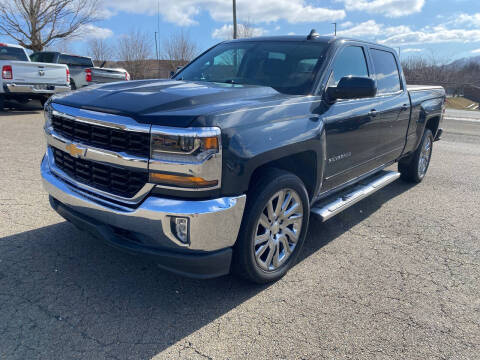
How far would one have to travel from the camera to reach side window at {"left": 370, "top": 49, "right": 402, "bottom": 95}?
14.6ft

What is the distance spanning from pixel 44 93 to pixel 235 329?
10729 millimetres

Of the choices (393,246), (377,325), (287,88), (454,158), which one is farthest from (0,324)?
(454,158)

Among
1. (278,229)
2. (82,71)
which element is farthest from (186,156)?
(82,71)

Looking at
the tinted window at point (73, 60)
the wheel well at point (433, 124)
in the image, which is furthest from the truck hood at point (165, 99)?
the tinted window at point (73, 60)

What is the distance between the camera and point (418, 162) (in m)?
5.80

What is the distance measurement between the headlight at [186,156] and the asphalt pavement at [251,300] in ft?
2.94

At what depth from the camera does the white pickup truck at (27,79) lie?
10336 millimetres

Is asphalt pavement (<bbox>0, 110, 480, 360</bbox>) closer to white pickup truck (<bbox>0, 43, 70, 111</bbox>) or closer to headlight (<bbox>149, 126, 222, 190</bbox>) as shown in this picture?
headlight (<bbox>149, 126, 222, 190</bbox>)

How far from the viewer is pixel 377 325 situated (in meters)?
2.59

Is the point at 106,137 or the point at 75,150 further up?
the point at 106,137

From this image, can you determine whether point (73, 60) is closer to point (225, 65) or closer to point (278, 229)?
point (225, 65)

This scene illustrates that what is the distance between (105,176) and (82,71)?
43.8ft

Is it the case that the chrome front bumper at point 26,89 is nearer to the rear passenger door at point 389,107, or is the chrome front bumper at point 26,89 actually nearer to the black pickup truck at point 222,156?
the black pickup truck at point 222,156

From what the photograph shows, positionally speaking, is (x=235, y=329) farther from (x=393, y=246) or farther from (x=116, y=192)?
(x=393, y=246)
